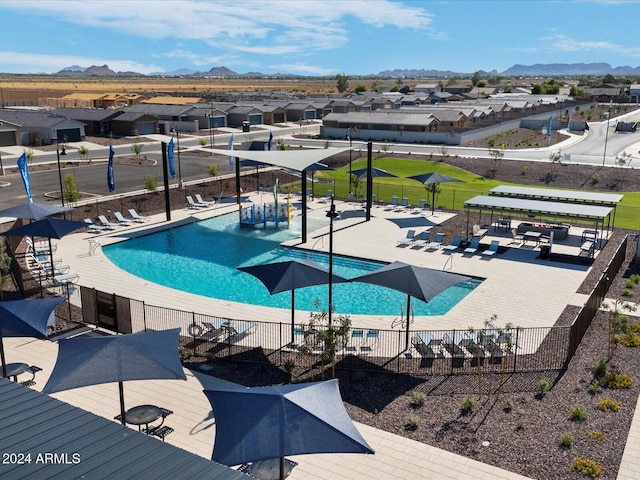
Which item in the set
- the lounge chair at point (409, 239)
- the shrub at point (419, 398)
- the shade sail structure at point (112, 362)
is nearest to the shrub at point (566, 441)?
the shrub at point (419, 398)

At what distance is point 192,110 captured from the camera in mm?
84750

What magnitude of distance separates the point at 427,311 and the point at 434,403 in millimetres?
7728

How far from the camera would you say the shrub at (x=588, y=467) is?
12141 millimetres

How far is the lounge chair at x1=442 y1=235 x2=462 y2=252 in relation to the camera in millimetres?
29547

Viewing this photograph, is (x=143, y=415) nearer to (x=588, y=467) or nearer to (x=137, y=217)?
(x=588, y=467)

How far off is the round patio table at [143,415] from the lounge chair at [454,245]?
1945 centimetres

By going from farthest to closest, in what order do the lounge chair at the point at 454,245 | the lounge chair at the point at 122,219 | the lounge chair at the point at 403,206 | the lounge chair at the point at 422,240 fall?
1. the lounge chair at the point at 403,206
2. the lounge chair at the point at 122,219
3. the lounge chair at the point at 422,240
4. the lounge chair at the point at 454,245

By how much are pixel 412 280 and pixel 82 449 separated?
1190cm

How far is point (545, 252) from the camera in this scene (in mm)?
28266

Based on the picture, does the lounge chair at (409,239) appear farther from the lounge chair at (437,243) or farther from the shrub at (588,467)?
the shrub at (588,467)

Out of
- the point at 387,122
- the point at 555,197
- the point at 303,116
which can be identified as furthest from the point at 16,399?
the point at 303,116

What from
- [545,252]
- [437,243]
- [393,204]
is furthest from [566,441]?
[393,204]

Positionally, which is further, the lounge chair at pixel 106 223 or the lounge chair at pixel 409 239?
the lounge chair at pixel 106 223

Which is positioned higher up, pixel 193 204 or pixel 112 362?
pixel 112 362
